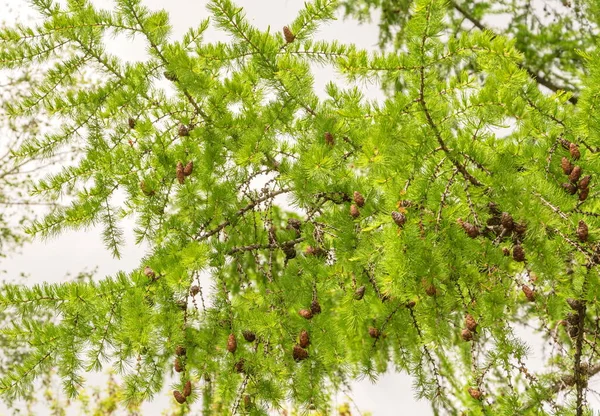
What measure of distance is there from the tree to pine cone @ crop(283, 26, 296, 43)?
0.04 ft

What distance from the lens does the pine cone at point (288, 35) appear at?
7.70ft

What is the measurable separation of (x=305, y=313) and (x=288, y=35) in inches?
50.1

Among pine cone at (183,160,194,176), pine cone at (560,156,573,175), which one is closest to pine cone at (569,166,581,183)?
pine cone at (560,156,573,175)

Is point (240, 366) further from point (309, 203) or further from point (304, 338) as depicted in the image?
point (309, 203)

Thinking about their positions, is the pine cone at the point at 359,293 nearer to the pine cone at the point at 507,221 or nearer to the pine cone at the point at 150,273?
the pine cone at the point at 507,221

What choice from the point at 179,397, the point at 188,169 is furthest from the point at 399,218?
the point at 179,397

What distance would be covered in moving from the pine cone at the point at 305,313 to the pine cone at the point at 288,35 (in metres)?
1.25

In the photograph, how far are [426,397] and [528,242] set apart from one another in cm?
107

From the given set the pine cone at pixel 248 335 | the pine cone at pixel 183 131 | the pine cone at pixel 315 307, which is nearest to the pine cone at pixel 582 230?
the pine cone at pixel 315 307

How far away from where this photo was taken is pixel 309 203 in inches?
92.9

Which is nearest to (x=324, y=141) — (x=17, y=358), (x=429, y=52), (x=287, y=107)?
(x=287, y=107)

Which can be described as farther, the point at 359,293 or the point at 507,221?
the point at 359,293

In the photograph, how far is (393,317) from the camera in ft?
7.73

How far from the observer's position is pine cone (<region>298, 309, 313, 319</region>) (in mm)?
2158
